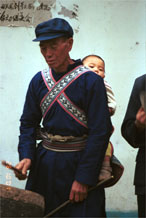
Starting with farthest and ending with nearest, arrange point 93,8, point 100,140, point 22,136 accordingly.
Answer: point 93,8 < point 22,136 < point 100,140

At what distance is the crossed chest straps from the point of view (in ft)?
10.6

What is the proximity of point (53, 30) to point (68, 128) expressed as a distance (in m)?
0.67

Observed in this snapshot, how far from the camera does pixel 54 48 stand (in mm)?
3227

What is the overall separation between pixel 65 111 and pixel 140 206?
0.81m

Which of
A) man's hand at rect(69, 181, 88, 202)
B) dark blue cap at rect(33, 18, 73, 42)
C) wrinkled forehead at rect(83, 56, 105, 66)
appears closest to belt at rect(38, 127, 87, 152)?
man's hand at rect(69, 181, 88, 202)

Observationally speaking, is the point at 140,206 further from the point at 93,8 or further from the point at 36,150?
the point at 93,8

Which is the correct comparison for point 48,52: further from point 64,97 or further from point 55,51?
point 64,97

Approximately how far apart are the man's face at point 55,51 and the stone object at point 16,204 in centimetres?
91

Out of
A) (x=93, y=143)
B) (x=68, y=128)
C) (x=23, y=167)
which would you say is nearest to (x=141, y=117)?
(x=93, y=143)

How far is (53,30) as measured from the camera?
321 cm

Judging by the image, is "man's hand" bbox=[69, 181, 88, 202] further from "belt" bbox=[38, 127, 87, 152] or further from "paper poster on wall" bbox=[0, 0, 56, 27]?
"paper poster on wall" bbox=[0, 0, 56, 27]

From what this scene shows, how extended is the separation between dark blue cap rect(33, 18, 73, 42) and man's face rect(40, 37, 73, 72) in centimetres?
3

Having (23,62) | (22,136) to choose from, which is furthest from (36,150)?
(23,62)

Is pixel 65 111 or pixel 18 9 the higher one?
pixel 18 9
